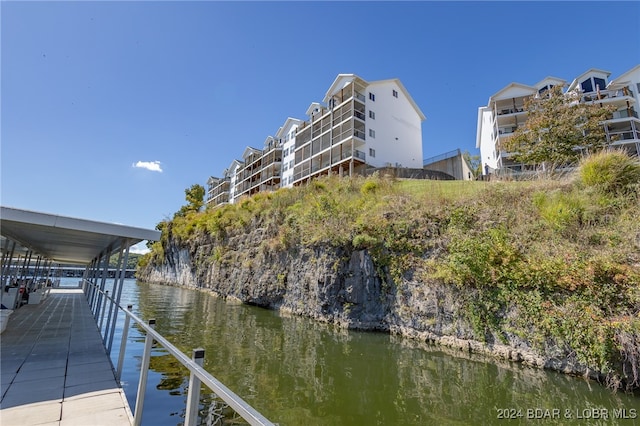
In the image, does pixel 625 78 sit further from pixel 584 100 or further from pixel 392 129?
pixel 392 129

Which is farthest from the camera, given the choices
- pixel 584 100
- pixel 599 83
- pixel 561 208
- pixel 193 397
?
pixel 599 83

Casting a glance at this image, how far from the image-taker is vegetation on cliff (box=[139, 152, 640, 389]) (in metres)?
6.18

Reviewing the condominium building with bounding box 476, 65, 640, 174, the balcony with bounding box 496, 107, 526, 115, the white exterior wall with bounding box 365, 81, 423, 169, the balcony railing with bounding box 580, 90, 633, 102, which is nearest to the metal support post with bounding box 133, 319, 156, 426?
the white exterior wall with bounding box 365, 81, 423, 169

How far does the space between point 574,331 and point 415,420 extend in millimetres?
4412

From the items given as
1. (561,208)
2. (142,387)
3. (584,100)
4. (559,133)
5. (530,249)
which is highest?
(584,100)

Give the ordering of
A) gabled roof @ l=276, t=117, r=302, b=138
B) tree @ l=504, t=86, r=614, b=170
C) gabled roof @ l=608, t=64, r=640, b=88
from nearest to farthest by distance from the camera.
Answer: tree @ l=504, t=86, r=614, b=170 < gabled roof @ l=608, t=64, r=640, b=88 < gabled roof @ l=276, t=117, r=302, b=138

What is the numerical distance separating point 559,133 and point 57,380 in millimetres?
24406

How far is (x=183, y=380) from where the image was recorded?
6.04m

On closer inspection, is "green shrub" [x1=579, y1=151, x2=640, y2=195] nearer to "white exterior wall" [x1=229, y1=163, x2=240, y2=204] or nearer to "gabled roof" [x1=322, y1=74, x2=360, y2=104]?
"gabled roof" [x1=322, y1=74, x2=360, y2=104]

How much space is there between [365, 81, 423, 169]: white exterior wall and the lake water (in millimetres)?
24398

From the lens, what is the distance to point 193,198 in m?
46.6

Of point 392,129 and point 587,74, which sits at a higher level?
point 587,74

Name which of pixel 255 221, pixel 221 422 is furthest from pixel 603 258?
pixel 255 221

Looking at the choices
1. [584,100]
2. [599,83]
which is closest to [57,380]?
[584,100]
